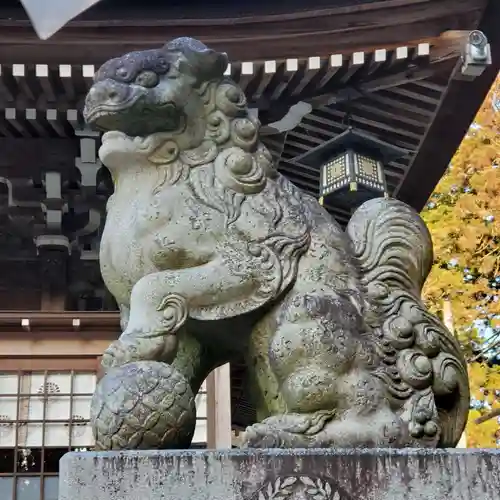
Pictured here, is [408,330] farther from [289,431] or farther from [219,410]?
[219,410]

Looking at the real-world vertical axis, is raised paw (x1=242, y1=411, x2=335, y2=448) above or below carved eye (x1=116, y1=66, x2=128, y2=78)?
below

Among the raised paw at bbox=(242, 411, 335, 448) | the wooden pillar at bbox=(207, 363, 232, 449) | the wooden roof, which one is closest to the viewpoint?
the raised paw at bbox=(242, 411, 335, 448)

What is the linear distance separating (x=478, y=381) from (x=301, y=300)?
6984 mm

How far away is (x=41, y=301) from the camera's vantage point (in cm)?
633

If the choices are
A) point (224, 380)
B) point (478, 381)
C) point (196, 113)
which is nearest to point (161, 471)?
point (196, 113)

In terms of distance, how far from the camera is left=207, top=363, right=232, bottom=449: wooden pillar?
5.95 metres

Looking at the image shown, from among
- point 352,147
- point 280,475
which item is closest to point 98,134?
point 352,147

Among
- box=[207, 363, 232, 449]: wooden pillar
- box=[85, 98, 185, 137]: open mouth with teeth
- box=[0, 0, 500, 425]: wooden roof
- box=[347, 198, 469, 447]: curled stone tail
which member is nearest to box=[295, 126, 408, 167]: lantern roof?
box=[0, 0, 500, 425]: wooden roof

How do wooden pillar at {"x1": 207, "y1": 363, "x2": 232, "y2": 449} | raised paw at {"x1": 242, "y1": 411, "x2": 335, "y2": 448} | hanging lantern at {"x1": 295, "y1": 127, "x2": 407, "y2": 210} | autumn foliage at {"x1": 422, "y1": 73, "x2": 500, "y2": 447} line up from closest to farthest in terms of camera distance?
raised paw at {"x1": 242, "y1": 411, "x2": 335, "y2": 448}, hanging lantern at {"x1": 295, "y1": 127, "x2": 407, "y2": 210}, wooden pillar at {"x1": 207, "y1": 363, "x2": 232, "y2": 449}, autumn foliage at {"x1": 422, "y1": 73, "x2": 500, "y2": 447}

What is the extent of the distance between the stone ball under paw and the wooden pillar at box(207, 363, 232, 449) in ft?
13.2

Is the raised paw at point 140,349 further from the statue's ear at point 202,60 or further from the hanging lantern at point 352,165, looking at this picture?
the hanging lantern at point 352,165

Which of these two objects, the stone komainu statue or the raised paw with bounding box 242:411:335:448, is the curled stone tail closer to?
the stone komainu statue

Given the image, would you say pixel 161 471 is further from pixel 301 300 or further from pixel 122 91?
pixel 122 91

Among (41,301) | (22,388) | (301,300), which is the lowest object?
(301,300)
